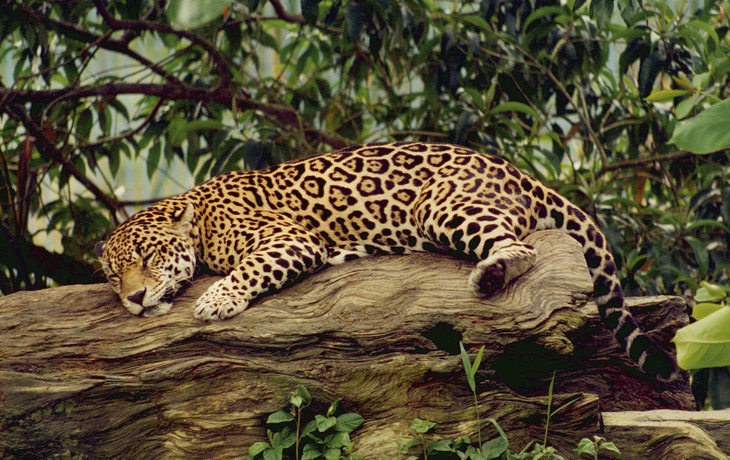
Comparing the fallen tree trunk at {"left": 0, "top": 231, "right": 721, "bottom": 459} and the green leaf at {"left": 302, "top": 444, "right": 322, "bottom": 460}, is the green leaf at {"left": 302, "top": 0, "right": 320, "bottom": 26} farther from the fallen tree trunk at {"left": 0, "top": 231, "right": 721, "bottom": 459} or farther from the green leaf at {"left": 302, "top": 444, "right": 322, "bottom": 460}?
the green leaf at {"left": 302, "top": 444, "right": 322, "bottom": 460}

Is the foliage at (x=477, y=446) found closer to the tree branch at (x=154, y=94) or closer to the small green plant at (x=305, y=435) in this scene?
the small green plant at (x=305, y=435)

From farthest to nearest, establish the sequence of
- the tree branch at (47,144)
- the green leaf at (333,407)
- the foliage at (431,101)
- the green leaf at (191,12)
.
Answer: the tree branch at (47,144)
the foliage at (431,101)
the green leaf at (333,407)
the green leaf at (191,12)

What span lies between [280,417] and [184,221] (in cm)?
160

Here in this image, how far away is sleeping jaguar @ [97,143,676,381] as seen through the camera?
3.74 metres

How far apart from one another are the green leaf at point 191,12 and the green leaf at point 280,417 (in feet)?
9.86

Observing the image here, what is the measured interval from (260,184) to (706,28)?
11.4 feet

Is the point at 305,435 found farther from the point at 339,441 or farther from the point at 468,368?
the point at 468,368

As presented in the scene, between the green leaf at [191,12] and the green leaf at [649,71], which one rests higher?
the green leaf at [191,12]

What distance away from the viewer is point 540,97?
6.54 metres

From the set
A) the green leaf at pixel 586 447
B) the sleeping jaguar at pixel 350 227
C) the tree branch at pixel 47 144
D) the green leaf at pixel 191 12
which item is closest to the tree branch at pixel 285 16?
the sleeping jaguar at pixel 350 227

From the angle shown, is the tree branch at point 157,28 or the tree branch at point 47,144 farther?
the tree branch at point 47,144

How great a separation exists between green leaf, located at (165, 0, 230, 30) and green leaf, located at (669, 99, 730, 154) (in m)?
0.65

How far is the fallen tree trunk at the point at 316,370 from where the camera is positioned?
3354 mm

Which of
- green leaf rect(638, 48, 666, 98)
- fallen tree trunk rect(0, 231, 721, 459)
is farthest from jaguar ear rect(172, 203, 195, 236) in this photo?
green leaf rect(638, 48, 666, 98)
